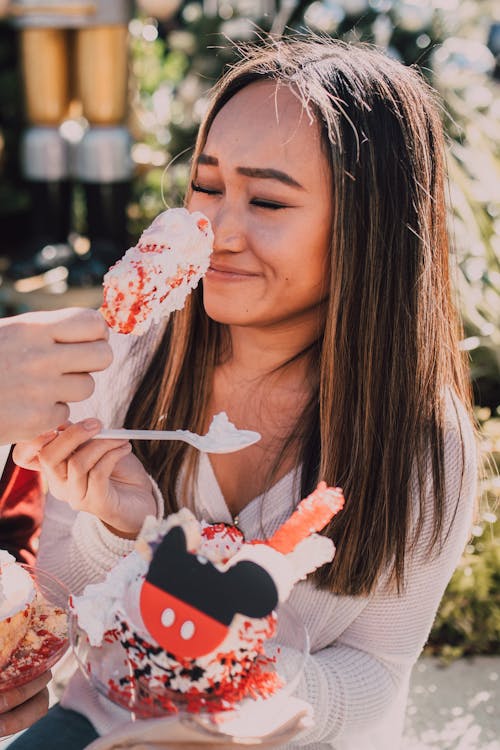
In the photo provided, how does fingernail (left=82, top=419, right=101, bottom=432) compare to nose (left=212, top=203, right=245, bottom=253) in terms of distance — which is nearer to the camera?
fingernail (left=82, top=419, right=101, bottom=432)

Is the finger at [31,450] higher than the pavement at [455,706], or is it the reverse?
the finger at [31,450]

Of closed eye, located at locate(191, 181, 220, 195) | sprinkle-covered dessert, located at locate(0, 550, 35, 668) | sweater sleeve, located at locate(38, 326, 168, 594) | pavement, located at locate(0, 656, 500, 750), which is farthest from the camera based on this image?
pavement, located at locate(0, 656, 500, 750)

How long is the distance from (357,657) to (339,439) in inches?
16.8

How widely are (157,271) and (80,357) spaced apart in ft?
0.90

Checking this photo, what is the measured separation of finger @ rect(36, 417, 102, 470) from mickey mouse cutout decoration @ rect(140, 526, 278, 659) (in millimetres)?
348

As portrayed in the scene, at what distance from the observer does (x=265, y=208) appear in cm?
166

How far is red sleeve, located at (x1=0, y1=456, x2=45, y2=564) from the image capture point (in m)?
1.90

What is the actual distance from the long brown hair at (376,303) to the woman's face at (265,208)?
3cm

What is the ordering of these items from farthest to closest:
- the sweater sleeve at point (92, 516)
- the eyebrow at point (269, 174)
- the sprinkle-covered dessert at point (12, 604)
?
1. the sweater sleeve at point (92, 516)
2. the eyebrow at point (269, 174)
3. the sprinkle-covered dessert at point (12, 604)

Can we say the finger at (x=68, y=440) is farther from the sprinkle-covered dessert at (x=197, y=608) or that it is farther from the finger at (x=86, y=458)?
the sprinkle-covered dessert at (x=197, y=608)

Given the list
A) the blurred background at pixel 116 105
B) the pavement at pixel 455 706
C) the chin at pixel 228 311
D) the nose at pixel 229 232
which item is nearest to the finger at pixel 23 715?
the chin at pixel 228 311

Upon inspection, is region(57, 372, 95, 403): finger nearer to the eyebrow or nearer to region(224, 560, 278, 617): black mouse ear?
region(224, 560, 278, 617): black mouse ear

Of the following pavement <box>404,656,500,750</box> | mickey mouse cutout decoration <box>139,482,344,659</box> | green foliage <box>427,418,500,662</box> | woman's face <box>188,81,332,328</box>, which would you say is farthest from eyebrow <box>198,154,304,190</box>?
pavement <box>404,656,500,750</box>

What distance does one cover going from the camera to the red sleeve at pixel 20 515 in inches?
75.0
